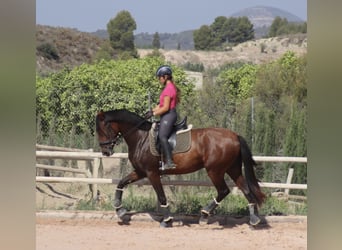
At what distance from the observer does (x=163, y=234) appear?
710cm

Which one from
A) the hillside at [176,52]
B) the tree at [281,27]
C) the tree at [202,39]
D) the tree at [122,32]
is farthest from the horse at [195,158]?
the tree at [202,39]

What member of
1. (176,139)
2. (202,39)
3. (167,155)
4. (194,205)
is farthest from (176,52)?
(167,155)

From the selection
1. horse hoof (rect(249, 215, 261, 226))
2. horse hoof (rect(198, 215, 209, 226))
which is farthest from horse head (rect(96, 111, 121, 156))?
horse hoof (rect(249, 215, 261, 226))

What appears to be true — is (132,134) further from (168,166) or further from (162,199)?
(162,199)

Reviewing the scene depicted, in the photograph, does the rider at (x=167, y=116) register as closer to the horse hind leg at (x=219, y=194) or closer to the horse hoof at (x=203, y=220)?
the horse hind leg at (x=219, y=194)

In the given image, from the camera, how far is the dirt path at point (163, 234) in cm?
643

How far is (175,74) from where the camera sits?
28.0 meters

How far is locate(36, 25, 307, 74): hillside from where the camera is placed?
2479 inches

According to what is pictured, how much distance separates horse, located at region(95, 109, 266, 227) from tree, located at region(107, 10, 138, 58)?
2156 inches

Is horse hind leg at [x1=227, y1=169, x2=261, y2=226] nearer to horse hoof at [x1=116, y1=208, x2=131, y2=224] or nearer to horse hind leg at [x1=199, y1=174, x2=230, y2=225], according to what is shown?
horse hind leg at [x1=199, y1=174, x2=230, y2=225]

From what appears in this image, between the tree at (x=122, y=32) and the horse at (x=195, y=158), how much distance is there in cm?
5477

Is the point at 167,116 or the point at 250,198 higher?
the point at 167,116

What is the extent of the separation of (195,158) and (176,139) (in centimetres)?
34

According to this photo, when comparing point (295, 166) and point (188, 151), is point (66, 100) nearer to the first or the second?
point (295, 166)
